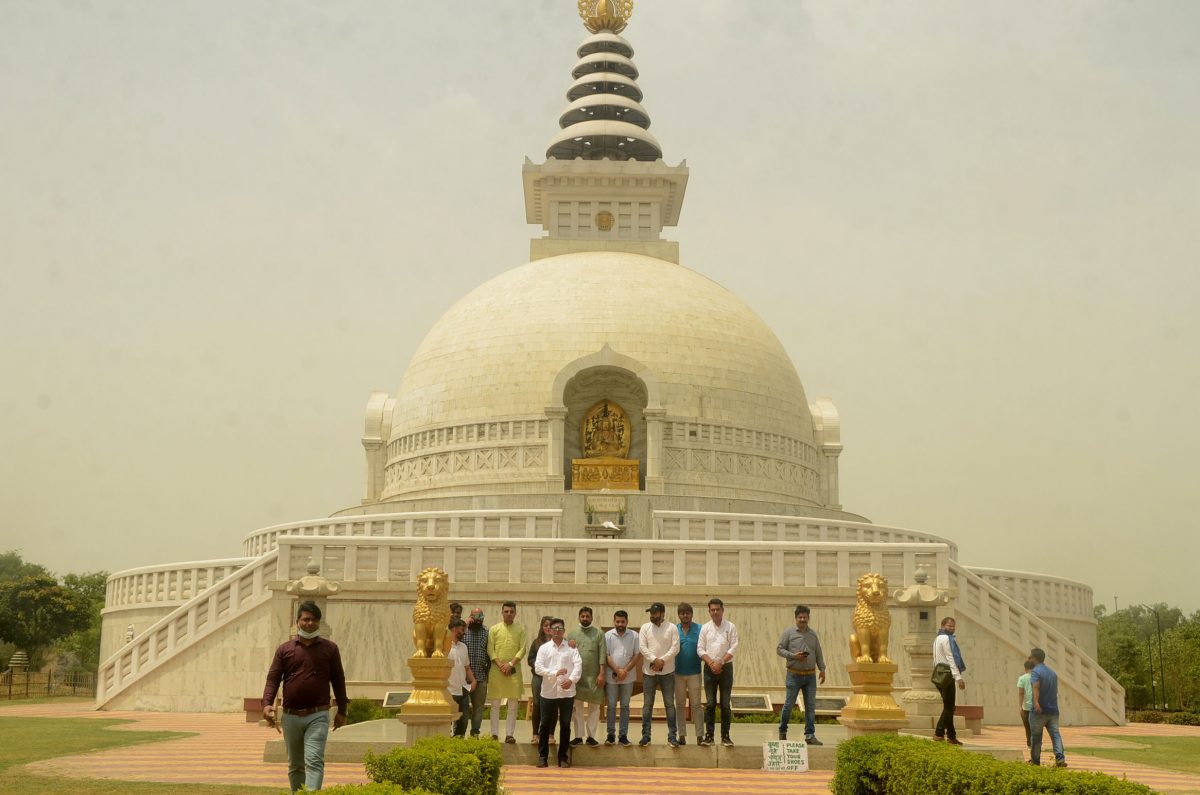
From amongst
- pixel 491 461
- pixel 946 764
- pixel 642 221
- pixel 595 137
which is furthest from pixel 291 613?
pixel 595 137

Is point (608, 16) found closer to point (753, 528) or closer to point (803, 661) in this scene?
point (753, 528)

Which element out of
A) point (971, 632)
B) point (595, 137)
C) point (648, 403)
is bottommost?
point (971, 632)

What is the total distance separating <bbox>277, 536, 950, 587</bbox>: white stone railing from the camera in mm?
22688

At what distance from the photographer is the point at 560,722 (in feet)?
42.6

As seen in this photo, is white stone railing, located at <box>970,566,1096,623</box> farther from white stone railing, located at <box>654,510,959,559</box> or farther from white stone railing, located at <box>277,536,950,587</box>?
white stone railing, located at <box>277,536,950,587</box>

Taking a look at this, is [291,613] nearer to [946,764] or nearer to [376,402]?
[946,764]

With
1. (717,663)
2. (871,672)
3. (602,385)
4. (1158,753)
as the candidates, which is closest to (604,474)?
(602,385)

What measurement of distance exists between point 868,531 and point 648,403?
6.71 m

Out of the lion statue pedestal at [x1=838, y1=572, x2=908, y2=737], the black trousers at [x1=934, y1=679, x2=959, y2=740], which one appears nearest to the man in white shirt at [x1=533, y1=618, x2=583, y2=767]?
the lion statue pedestal at [x1=838, y1=572, x2=908, y2=737]

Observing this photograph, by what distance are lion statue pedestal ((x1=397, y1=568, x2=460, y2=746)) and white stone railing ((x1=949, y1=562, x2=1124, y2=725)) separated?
1420 centimetres

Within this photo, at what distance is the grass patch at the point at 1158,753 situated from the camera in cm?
1595

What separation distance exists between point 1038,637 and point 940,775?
1644 cm

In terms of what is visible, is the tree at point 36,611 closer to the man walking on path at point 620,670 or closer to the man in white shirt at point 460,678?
the man in white shirt at point 460,678

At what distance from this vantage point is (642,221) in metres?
43.4
